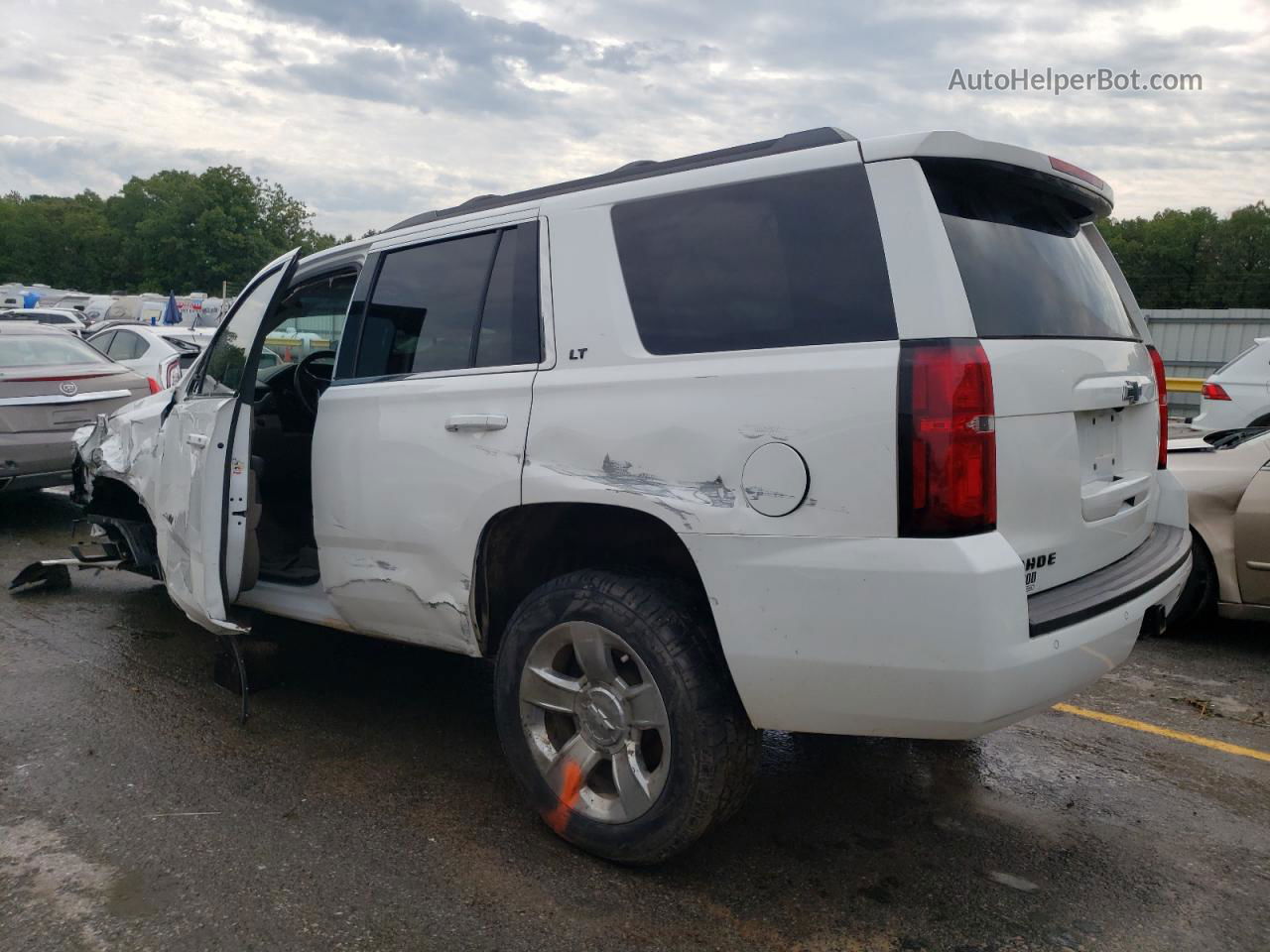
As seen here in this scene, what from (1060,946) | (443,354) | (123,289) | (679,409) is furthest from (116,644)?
(123,289)

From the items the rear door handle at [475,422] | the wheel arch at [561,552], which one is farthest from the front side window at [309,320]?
the wheel arch at [561,552]

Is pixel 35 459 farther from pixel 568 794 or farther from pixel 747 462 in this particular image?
pixel 747 462

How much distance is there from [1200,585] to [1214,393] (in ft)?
20.3

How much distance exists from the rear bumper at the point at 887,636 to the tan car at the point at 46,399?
6.78 m

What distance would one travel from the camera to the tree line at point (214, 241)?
53812mm

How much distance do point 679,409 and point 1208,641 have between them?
14.4 feet

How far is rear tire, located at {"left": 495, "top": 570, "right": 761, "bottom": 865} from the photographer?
9.45 feet

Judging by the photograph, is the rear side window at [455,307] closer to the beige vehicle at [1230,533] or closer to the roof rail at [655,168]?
Result: the roof rail at [655,168]

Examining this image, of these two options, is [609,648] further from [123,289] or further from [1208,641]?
[123,289]

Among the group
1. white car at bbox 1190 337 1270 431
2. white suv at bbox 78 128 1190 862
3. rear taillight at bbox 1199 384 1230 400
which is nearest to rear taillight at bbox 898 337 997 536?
white suv at bbox 78 128 1190 862

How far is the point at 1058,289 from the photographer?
311 cm

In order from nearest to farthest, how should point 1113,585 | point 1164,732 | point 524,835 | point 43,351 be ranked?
1. point 1113,585
2. point 524,835
3. point 1164,732
4. point 43,351

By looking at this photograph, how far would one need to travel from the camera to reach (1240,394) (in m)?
10.5

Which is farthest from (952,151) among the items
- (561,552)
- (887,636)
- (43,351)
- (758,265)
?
(43,351)
